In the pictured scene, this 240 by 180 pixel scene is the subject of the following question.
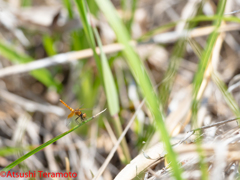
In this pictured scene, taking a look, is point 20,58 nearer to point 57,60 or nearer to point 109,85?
point 57,60

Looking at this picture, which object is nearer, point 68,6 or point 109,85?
point 109,85

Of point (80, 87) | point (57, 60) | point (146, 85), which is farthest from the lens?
point (80, 87)

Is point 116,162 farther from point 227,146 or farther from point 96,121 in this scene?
point 227,146

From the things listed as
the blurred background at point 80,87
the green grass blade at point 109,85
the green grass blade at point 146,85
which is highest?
the blurred background at point 80,87

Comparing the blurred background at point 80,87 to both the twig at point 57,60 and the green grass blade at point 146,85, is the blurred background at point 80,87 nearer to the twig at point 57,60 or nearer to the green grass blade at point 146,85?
the twig at point 57,60

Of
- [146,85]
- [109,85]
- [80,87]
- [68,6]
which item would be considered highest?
[68,6]

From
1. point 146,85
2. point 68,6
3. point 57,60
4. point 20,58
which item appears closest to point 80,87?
point 57,60

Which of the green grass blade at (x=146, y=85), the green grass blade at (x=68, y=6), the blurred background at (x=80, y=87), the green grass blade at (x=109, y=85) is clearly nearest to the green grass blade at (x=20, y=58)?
the blurred background at (x=80, y=87)

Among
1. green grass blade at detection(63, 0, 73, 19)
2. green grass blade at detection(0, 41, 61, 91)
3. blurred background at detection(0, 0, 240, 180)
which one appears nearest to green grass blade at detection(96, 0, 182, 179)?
blurred background at detection(0, 0, 240, 180)

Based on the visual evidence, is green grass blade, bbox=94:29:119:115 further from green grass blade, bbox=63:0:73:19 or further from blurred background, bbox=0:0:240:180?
green grass blade, bbox=63:0:73:19

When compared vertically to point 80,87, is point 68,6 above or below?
above

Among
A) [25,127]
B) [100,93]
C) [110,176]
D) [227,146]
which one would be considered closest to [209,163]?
[227,146]
